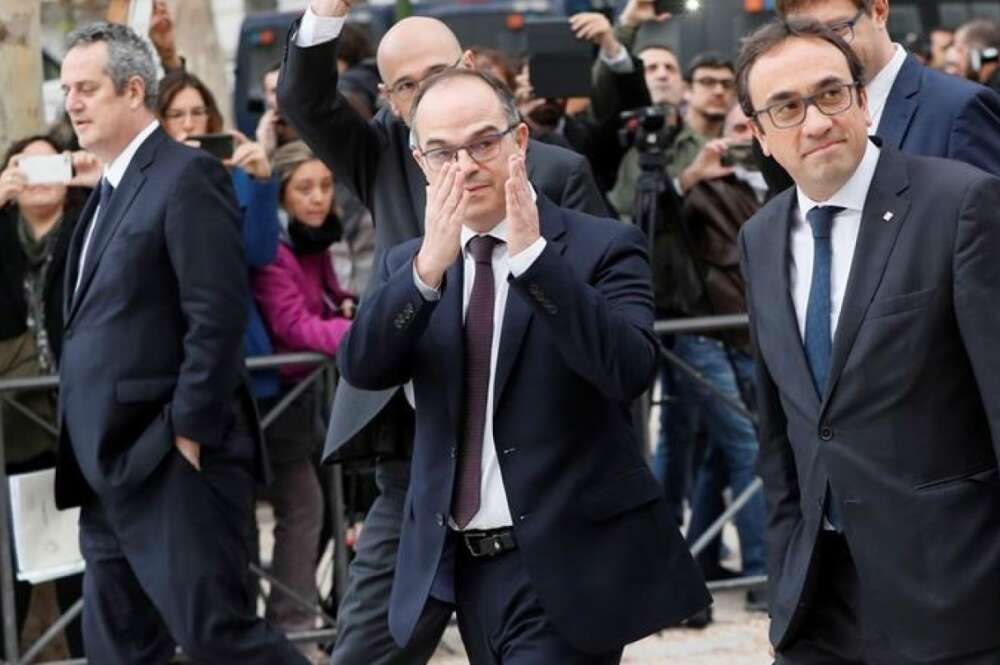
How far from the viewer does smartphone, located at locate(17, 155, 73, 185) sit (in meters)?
8.29

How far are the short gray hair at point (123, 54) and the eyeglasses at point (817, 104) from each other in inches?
111

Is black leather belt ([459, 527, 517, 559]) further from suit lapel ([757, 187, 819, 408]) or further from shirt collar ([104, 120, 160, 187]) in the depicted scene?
shirt collar ([104, 120, 160, 187])

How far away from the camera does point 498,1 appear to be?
21094 mm

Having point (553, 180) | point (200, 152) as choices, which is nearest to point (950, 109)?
point (553, 180)

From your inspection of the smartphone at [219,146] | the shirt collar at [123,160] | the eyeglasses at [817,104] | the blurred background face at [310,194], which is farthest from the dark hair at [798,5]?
the blurred background face at [310,194]

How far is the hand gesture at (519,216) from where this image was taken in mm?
4926

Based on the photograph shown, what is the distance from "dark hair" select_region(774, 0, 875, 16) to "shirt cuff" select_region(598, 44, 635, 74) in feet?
10.9

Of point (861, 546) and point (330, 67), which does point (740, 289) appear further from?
point (861, 546)

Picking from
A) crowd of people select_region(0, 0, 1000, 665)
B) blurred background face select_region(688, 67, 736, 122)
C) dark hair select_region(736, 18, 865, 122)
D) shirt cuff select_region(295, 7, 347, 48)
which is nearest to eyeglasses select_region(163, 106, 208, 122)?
crowd of people select_region(0, 0, 1000, 665)

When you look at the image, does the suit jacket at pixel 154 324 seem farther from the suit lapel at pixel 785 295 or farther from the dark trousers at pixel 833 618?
the dark trousers at pixel 833 618

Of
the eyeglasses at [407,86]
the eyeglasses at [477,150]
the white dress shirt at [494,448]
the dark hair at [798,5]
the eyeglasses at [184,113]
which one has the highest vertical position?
the dark hair at [798,5]

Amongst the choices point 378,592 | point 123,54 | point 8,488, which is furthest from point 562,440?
point 8,488

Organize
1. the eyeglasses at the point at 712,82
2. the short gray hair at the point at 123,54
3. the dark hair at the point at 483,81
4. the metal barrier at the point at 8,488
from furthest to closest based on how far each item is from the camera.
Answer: the eyeglasses at the point at 712,82 → the metal barrier at the point at 8,488 → the short gray hair at the point at 123,54 → the dark hair at the point at 483,81

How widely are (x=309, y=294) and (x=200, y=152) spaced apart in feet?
5.61
